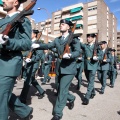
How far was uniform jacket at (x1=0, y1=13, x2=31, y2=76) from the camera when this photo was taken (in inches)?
111

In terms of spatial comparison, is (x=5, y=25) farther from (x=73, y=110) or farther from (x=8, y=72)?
(x=73, y=110)

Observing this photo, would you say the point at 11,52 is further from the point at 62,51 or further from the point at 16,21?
the point at 62,51

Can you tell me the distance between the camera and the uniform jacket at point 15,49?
9.22 ft

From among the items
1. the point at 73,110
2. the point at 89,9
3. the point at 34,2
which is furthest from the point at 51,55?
the point at 89,9

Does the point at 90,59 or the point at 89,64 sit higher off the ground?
the point at 90,59

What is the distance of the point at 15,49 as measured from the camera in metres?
2.76

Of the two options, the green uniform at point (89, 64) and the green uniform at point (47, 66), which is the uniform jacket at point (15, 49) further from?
the green uniform at point (47, 66)

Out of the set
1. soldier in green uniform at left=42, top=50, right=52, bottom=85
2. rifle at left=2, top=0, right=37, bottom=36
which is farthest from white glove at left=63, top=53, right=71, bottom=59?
soldier in green uniform at left=42, top=50, right=52, bottom=85

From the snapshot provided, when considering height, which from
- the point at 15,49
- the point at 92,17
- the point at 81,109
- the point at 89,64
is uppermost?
the point at 92,17

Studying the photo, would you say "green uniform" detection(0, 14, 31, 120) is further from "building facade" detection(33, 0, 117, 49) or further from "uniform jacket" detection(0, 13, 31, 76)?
"building facade" detection(33, 0, 117, 49)

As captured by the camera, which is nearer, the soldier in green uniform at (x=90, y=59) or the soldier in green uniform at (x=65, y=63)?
the soldier in green uniform at (x=65, y=63)

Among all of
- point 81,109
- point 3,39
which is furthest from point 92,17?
point 3,39

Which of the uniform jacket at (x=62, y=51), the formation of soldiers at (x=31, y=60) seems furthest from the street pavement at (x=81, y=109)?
the uniform jacket at (x=62, y=51)

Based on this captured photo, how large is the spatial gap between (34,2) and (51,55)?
8818 mm
